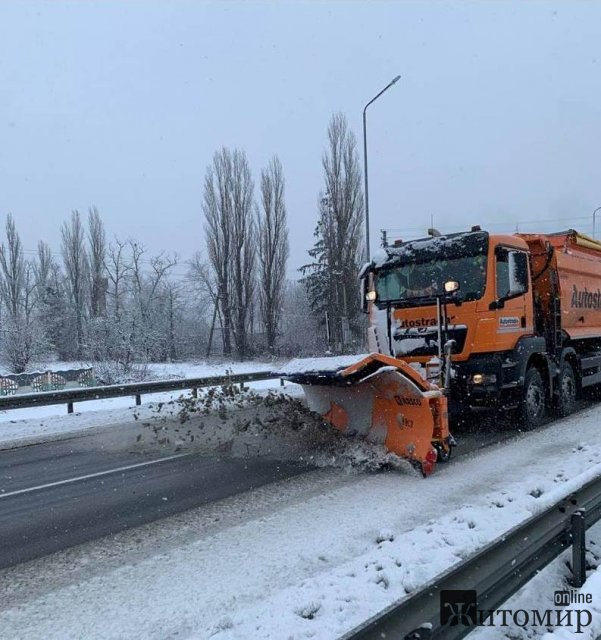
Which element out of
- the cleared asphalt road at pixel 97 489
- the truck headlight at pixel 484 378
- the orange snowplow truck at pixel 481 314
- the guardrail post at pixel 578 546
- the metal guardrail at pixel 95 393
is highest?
the orange snowplow truck at pixel 481 314

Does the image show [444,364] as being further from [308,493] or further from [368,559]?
[368,559]

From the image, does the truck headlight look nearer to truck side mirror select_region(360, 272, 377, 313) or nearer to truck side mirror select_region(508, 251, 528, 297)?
truck side mirror select_region(508, 251, 528, 297)

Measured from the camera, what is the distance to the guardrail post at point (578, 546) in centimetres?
356

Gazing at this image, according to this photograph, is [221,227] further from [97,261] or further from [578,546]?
[578,546]

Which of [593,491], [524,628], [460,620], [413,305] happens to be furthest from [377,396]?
[460,620]

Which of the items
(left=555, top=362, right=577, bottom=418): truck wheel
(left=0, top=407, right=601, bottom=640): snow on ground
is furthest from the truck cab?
(left=0, top=407, right=601, bottom=640): snow on ground

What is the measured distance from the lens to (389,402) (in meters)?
6.91

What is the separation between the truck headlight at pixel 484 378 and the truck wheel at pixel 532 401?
1.14 meters

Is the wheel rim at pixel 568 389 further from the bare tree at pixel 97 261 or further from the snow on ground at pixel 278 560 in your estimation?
the bare tree at pixel 97 261

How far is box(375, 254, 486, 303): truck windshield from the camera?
823cm

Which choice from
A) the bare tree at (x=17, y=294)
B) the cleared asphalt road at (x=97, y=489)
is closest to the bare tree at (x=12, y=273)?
the bare tree at (x=17, y=294)

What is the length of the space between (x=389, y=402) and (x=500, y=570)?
3.87 meters

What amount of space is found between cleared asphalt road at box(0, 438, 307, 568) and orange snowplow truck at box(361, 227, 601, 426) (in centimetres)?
254

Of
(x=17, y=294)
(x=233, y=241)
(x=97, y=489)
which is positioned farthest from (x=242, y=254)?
(x=97, y=489)
